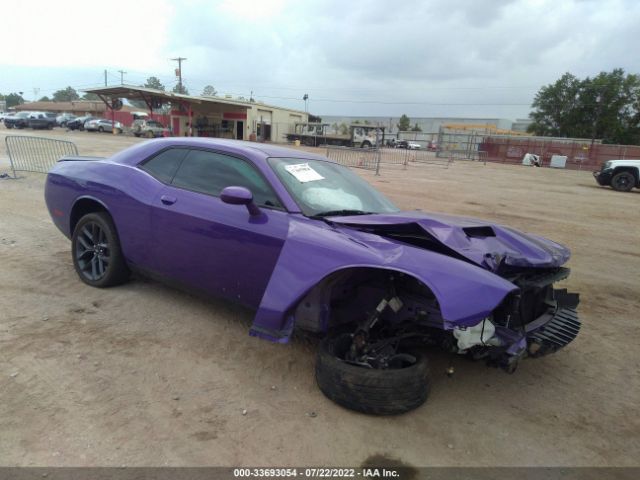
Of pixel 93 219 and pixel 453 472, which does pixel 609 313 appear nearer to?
pixel 453 472

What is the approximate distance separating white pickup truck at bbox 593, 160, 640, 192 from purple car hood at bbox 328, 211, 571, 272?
17555 millimetres

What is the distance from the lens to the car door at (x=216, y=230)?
317cm

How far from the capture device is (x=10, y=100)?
14938 centimetres

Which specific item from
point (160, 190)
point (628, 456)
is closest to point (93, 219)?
point (160, 190)

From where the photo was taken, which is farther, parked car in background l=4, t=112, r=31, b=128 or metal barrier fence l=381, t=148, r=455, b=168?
parked car in background l=4, t=112, r=31, b=128

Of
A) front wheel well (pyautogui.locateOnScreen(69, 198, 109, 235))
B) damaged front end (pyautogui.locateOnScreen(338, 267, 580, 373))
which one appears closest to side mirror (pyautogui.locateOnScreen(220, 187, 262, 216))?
damaged front end (pyautogui.locateOnScreen(338, 267, 580, 373))

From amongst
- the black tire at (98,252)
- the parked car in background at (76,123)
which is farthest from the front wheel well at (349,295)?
the parked car in background at (76,123)

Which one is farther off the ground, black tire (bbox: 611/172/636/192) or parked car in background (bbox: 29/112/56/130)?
black tire (bbox: 611/172/636/192)

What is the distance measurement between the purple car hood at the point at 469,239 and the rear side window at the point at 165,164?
5.29 ft

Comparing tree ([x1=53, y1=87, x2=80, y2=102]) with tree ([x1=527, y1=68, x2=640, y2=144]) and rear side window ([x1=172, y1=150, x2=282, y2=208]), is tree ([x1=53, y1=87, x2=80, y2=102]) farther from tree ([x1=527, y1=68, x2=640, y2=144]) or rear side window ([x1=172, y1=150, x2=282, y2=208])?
rear side window ([x1=172, y1=150, x2=282, y2=208])

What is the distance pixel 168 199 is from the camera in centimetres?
376

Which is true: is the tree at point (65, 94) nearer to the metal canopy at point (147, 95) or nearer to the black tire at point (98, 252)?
the metal canopy at point (147, 95)

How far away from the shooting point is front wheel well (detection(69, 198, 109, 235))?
4.42m

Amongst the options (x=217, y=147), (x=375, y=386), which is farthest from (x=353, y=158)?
(x=375, y=386)
